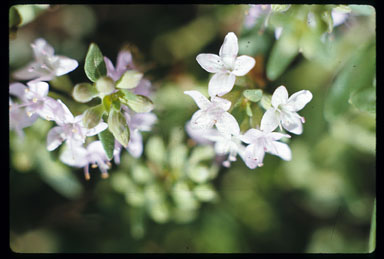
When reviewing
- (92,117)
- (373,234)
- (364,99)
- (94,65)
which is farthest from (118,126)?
(373,234)

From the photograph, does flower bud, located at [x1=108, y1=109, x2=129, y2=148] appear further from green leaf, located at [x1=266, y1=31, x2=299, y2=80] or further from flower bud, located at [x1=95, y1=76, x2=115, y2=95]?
green leaf, located at [x1=266, y1=31, x2=299, y2=80]

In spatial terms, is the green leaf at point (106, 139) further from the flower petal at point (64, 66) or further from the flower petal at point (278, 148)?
the flower petal at point (278, 148)

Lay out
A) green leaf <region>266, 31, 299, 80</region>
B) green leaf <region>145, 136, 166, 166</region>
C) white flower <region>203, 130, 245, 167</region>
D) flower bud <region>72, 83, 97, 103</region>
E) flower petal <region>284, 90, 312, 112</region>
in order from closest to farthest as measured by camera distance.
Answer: flower bud <region>72, 83, 97, 103</region> < flower petal <region>284, 90, 312, 112</region> < white flower <region>203, 130, 245, 167</region> < green leaf <region>266, 31, 299, 80</region> < green leaf <region>145, 136, 166, 166</region>

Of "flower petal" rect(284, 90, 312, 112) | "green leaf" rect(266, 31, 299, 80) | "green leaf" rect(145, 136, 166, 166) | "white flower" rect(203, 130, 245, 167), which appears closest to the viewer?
"flower petal" rect(284, 90, 312, 112)

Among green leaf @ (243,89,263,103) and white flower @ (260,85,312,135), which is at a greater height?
green leaf @ (243,89,263,103)

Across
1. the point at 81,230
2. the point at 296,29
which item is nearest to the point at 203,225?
the point at 81,230

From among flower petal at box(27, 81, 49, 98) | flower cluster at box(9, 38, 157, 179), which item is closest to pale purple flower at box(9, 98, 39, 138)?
flower cluster at box(9, 38, 157, 179)

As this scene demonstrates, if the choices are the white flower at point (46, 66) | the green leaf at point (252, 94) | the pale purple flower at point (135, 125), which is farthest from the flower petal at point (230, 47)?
the white flower at point (46, 66)

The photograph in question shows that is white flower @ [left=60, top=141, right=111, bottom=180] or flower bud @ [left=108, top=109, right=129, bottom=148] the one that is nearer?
flower bud @ [left=108, top=109, right=129, bottom=148]
